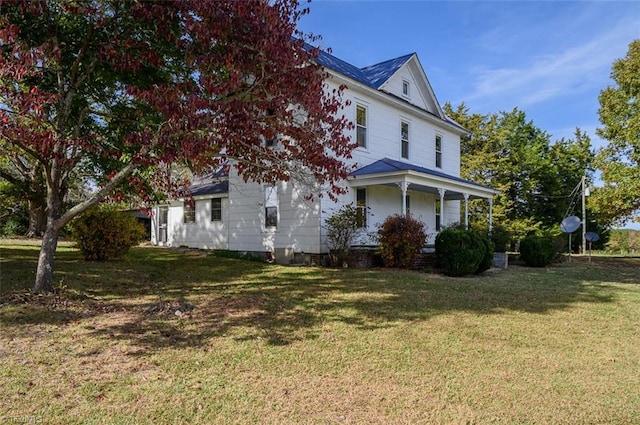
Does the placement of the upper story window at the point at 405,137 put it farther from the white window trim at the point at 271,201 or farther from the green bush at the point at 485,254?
the white window trim at the point at 271,201

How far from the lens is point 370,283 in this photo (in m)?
9.78

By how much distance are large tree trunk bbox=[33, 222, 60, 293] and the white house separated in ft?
21.4

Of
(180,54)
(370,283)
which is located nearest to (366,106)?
(370,283)

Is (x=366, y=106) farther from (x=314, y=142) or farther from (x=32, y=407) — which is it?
(x=32, y=407)

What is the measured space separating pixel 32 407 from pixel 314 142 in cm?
538

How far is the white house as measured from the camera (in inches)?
547

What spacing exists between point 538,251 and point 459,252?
6.61 m

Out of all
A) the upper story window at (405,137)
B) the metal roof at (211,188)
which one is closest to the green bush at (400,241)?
the upper story window at (405,137)

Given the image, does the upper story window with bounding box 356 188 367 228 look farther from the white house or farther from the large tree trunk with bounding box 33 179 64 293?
the large tree trunk with bounding box 33 179 64 293

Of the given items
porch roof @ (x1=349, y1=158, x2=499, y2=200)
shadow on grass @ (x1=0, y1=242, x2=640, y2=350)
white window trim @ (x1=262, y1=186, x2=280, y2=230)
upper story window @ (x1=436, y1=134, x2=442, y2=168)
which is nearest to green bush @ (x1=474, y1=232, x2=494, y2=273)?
shadow on grass @ (x1=0, y1=242, x2=640, y2=350)

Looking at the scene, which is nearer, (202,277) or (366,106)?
(202,277)

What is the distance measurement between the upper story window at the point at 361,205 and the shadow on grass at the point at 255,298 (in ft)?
9.51

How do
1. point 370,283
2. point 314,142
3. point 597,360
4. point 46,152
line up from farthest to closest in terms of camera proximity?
point 370,283, point 314,142, point 46,152, point 597,360

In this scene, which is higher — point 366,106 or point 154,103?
point 366,106
